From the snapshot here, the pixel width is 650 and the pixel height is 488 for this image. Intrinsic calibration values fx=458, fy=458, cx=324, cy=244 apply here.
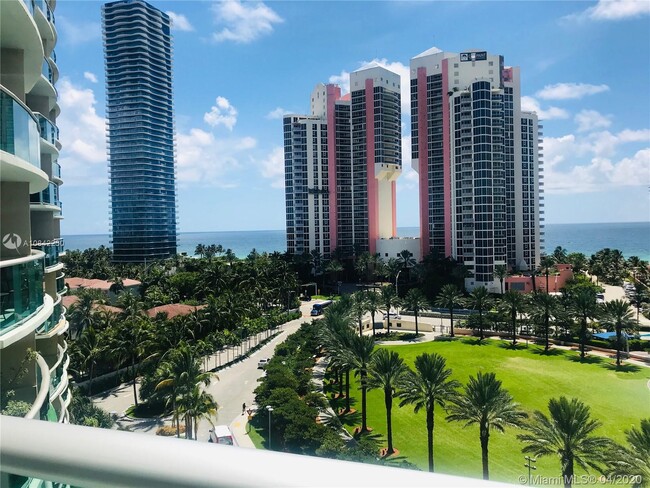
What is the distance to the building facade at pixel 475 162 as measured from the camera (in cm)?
6169

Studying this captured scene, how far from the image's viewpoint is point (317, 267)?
7719 centimetres

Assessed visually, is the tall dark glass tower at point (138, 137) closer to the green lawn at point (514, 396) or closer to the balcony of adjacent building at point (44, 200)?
the green lawn at point (514, 396)

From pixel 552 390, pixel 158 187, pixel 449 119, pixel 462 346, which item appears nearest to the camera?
pixel 552 390

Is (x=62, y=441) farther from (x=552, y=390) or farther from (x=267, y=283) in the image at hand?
(x=267, y=283)

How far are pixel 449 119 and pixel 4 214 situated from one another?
220 feet

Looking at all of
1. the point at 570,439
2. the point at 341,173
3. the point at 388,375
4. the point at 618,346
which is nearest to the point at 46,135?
the point at 388,375

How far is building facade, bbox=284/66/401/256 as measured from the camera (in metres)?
77.2

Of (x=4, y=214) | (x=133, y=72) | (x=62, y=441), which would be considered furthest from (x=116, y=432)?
(x=133, y=72)

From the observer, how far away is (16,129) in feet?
18.5

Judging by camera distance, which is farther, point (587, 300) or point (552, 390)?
point (587, 300)

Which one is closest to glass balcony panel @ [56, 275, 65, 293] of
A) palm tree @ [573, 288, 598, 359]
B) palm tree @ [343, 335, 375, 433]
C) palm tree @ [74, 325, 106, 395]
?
palm tree @ [74, 325, 106, 395]

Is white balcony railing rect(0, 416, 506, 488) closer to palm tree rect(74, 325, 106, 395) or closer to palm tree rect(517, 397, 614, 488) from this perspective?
palm tree rect(517, 397, 614, 488)

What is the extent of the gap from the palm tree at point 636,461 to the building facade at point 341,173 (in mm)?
63204

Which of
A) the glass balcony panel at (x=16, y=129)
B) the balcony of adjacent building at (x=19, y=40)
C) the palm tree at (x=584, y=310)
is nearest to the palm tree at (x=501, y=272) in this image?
the palm tree at (x=584, y=310)
